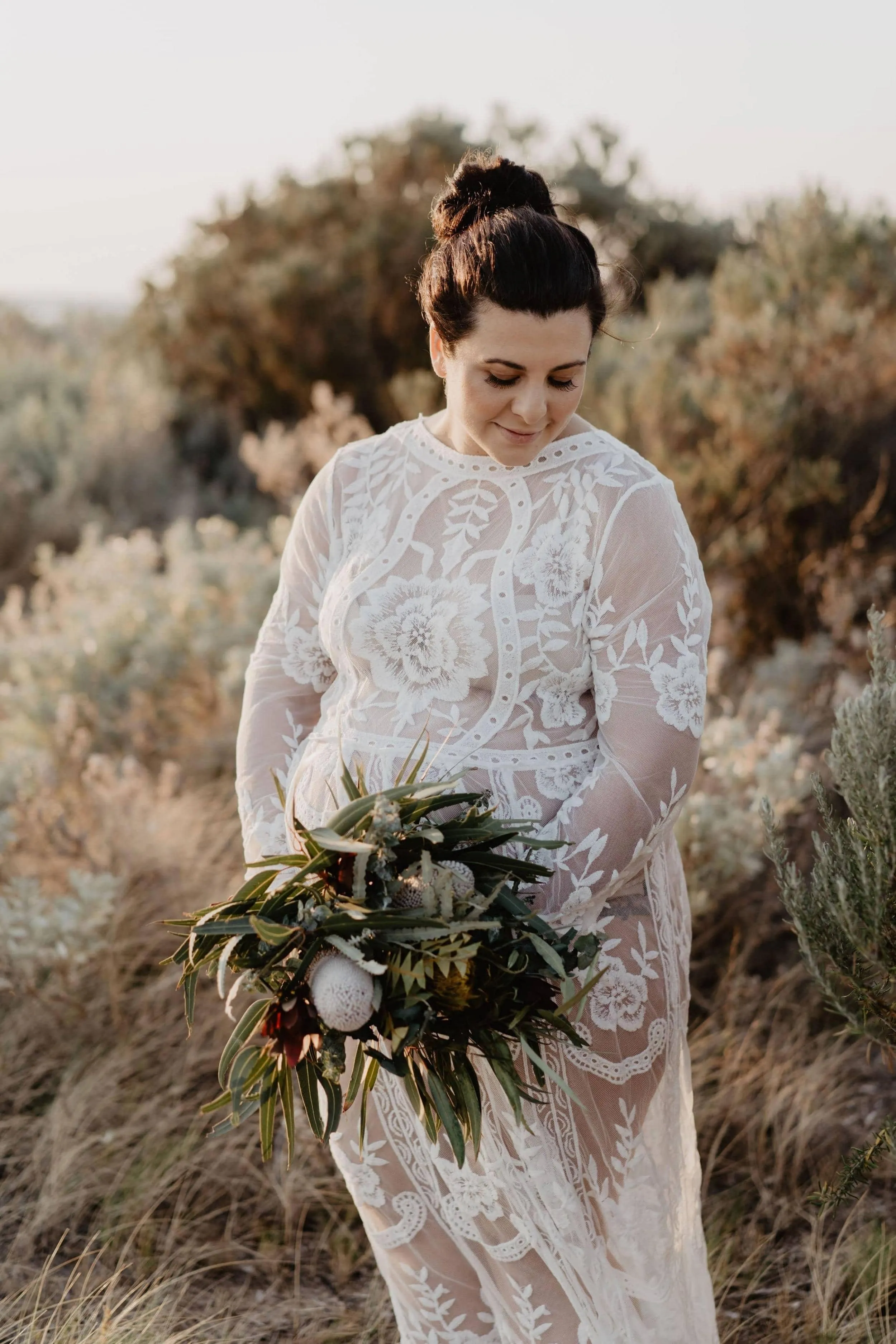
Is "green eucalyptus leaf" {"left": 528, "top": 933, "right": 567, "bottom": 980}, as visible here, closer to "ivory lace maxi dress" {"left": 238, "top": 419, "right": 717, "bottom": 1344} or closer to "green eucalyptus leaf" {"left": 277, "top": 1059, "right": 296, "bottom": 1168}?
"ivory lace maxi dress" {"left": 238, "top": 419, "right": 717, "bottom": 1344}

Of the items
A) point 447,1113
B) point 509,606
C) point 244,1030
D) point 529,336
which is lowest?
point 447,1113

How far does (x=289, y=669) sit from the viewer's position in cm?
224

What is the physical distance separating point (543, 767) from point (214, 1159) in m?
1.76

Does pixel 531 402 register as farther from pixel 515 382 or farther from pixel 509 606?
pixel 509 606

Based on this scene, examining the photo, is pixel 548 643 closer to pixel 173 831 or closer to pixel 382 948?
pixel 382 948

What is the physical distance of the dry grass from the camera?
258 centimetres

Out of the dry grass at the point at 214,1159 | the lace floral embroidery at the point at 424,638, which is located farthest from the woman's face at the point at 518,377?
the dry grass at the point at 214,1159

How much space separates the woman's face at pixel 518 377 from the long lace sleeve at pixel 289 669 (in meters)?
0.40

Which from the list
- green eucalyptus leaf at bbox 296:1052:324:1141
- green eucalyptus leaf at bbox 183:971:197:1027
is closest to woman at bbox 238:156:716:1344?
green eucalyptus leaf at bbox 183:971:197:1027

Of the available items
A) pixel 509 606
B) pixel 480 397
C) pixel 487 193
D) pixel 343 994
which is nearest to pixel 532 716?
pixel 509 606

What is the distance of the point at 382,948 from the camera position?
1535 mm

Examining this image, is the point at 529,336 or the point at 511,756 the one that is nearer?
the point at 529,336

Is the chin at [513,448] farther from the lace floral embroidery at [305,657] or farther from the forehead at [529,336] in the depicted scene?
the lace floral embroidery at [305,657]

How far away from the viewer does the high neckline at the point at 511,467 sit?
6.34 ft
